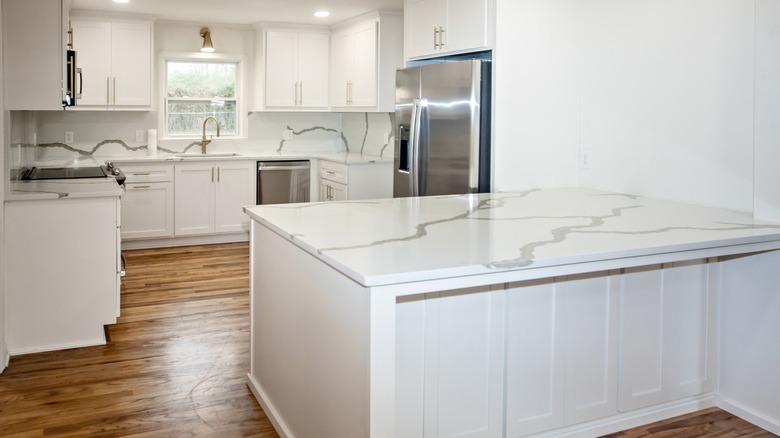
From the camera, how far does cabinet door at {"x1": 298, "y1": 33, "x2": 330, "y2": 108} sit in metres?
6.69

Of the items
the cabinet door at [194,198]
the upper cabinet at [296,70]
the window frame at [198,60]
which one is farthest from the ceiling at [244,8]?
the cabinet door at [194,198]

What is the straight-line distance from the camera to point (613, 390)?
104 inches

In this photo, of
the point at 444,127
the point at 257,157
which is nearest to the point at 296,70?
the point at 257,157

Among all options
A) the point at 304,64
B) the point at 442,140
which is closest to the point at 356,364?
the point at 442,140

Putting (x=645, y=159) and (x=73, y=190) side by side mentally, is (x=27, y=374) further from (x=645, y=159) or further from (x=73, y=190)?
(x=645, y=159)

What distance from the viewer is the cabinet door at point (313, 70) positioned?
6.69 metres

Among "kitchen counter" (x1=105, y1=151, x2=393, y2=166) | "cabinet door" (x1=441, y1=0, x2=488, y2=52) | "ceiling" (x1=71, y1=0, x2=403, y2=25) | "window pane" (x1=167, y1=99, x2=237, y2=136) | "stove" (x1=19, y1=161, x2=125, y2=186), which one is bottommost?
"stove" (x1=19, y1=161, x2=125, y2=186)

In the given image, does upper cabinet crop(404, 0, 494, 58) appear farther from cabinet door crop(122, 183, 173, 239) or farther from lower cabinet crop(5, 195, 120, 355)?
cabinet door crop(122, 183, 173, 239)

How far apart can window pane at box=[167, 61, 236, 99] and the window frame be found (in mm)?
54

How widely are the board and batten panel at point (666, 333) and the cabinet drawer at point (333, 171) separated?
11.9 ft

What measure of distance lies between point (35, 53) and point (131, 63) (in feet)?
8.86

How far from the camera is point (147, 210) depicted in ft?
20.2

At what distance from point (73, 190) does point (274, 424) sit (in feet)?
5.97

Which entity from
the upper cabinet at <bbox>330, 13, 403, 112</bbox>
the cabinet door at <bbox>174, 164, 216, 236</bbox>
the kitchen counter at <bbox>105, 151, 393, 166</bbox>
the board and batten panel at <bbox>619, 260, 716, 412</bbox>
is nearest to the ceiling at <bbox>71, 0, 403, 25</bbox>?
the upper cabinet at <bbox>330, 13, 403, 112</bbox>
